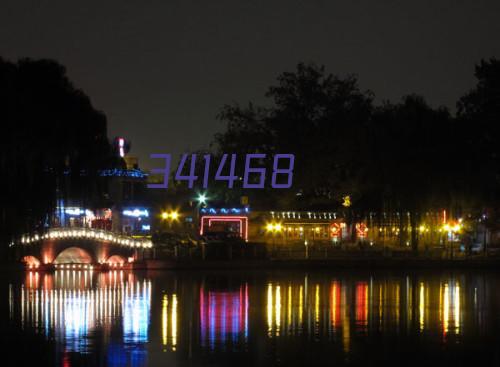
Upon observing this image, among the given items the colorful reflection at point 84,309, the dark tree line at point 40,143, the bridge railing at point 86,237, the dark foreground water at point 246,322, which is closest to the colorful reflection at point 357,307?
the dark foreground water at point 246,322

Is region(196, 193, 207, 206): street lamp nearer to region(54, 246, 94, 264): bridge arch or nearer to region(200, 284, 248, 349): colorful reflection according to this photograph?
region(54, 246, 94, 264): bridge arch

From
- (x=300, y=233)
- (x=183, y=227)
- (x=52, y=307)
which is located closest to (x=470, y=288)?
(x=52, y=307)

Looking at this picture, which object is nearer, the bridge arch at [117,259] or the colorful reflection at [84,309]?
the colorful reflection at [84,309]

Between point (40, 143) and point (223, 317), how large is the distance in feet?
72.3

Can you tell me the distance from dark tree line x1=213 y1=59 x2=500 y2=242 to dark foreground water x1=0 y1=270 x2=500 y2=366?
21.3m

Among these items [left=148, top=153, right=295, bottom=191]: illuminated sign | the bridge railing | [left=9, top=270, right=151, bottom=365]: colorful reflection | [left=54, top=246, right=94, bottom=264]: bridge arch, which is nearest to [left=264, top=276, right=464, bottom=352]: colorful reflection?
[left=9, top=270, right=151, bottom=365]: colorful reflection

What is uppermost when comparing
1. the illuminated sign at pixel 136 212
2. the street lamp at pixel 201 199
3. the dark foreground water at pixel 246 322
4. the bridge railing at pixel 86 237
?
the street lamp at pixel 201 199

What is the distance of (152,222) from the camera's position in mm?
95312

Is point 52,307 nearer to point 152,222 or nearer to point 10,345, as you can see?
point 10,345

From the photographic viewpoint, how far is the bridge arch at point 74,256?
67.7 metres

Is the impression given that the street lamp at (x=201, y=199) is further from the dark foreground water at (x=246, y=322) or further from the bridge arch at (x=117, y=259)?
the dark foreground water at (x=246, y=322)

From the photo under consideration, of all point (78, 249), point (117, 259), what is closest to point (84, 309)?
point (78, 249)

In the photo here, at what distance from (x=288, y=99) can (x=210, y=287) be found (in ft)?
131

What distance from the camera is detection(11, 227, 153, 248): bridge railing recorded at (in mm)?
62156
